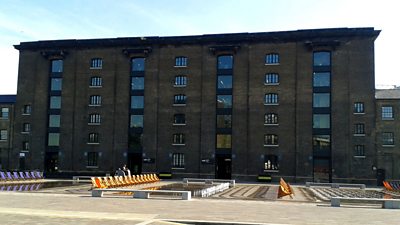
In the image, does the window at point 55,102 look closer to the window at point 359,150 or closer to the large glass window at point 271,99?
the large glass window at point 271,99

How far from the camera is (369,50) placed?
5762 centimetres

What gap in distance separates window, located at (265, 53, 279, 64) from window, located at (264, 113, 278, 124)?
6963 millimetres

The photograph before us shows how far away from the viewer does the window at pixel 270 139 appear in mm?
58719

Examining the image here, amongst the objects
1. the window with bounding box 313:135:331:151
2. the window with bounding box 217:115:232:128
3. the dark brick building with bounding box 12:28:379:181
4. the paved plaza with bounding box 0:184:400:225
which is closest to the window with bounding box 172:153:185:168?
the dark brick building with bounding box 12:28:379:181

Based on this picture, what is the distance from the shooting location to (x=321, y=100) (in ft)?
191

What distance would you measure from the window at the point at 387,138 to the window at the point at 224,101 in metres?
19.6

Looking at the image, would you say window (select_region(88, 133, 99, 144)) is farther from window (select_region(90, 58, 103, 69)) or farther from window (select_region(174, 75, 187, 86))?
window (select_region(174, 75, 187, 86))

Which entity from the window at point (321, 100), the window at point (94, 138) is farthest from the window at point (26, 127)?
the window at point (321, 100)

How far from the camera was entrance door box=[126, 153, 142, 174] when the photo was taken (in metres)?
62.8

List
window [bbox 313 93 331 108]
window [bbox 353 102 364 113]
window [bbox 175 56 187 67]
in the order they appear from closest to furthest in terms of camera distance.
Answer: window [bbox 353 102 364 113]
window [bbox 313 93 331 108]
window [bbox 175 56 187 67]

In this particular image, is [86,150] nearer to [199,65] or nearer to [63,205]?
[199,65]

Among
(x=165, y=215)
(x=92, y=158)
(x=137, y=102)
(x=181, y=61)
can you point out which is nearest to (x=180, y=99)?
(x=181, y=61)

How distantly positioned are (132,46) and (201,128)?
15554 mm

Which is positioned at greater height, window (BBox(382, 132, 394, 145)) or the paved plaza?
window (BBox(382, 132, 394, 145))
